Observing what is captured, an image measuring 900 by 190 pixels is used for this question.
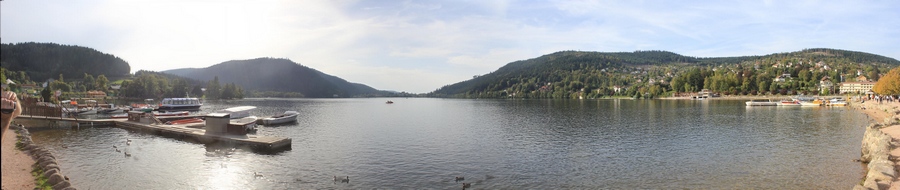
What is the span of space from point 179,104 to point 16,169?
7935 centimetres

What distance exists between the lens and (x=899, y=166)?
2119cm

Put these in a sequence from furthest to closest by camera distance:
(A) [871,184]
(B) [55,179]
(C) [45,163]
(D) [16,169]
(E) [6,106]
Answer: (C) [45,163]
(D) [16,169]
(B) [55,179]
(A) [871,184]
(E) [6,106]

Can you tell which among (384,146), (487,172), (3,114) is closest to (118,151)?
(384,146)

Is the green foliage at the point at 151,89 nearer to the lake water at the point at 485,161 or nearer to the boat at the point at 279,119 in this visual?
the boat at the point at 279,119

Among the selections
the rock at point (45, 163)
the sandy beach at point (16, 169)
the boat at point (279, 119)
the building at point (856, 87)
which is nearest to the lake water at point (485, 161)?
the rock at point (45, 163)

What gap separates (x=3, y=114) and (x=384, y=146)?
29.5m

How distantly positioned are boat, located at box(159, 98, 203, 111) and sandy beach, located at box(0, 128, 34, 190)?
2676 inches

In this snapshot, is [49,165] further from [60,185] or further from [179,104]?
[179,104]

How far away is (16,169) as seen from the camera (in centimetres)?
2125

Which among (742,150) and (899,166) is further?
(742,150)

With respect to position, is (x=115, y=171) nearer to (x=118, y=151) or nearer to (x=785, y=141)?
(x=118, y=151)

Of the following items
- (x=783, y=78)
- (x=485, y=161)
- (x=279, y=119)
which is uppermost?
(x=783, y=78)

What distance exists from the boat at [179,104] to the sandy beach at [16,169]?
6798 cm

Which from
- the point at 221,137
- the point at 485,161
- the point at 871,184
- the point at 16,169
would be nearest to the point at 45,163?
the point at 16,169
